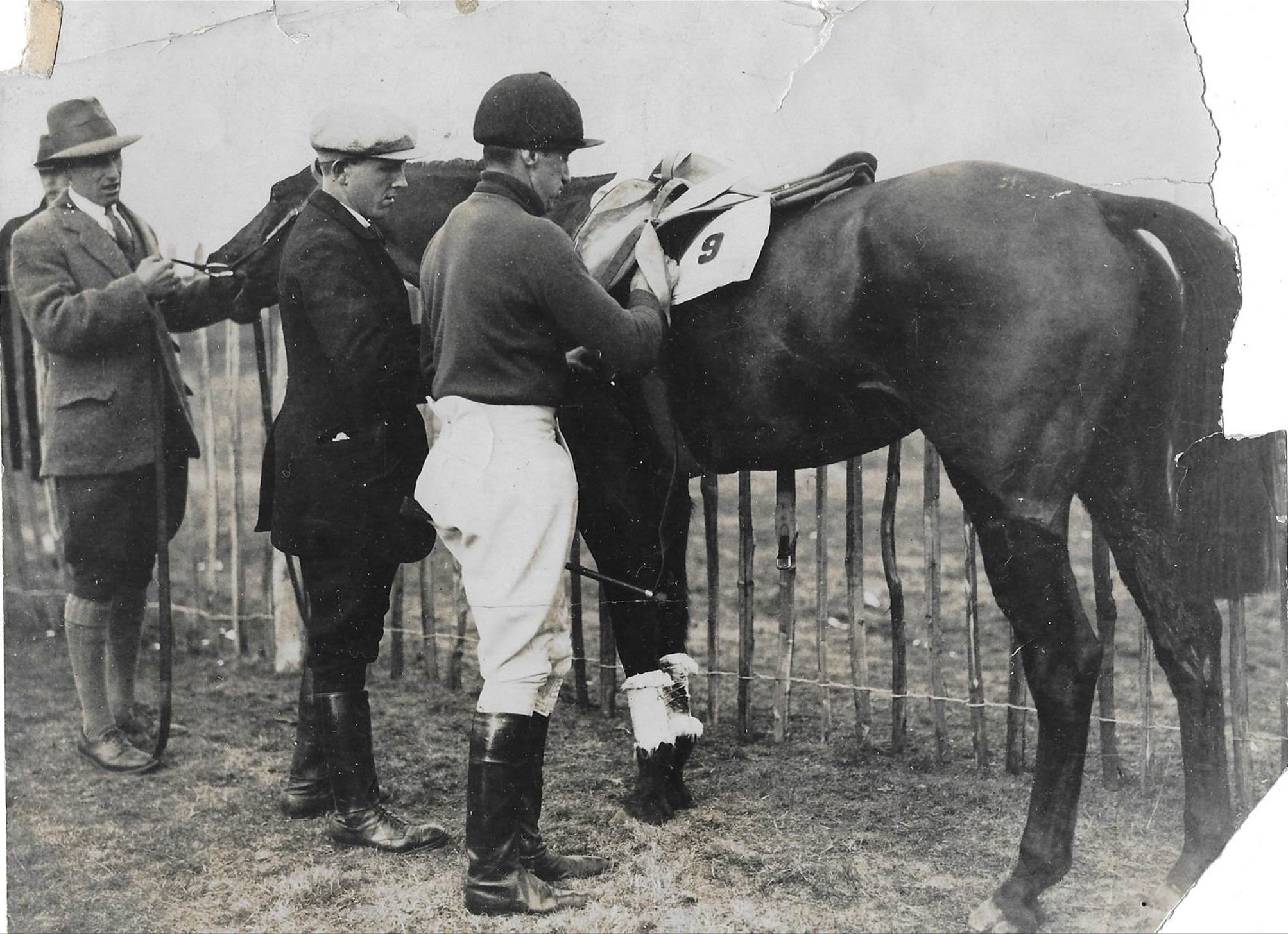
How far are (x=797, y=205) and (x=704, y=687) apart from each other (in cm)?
223

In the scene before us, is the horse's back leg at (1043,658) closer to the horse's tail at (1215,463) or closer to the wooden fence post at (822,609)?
the horse's tail at (1215,463)

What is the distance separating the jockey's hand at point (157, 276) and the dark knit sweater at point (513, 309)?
1.35m

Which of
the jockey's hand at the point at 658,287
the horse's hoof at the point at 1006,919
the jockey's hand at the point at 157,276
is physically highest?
the jockey's hand at the point at 157,276

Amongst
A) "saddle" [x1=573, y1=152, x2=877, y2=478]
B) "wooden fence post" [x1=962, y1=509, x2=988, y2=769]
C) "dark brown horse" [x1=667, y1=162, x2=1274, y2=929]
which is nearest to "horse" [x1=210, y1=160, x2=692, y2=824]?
"saddle" [x1=573, y1=152, x2=877, y2=478]

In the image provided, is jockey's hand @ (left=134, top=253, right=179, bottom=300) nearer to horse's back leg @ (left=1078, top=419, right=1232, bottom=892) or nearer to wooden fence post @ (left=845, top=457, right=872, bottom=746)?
wooden fence post @ (left=845, top=457, right=872, bottom=746)

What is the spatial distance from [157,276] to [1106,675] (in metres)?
3.81

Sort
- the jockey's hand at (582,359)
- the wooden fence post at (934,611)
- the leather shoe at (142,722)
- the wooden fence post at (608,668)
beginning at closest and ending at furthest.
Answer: the jockey's hand at (582,359) → the wooden fence post at (934,611) → the leather shoe at (142,722) → the wooden fence post at (608,668)

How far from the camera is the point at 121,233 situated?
4.39 m

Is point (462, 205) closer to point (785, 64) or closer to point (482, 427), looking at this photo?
point (482, 427)

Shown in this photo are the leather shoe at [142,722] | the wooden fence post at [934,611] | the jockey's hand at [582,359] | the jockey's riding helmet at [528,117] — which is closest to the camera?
the jockey's riding helmet at [528,117]

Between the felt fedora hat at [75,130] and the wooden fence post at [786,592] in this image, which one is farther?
the wooden fence post at [786,592]

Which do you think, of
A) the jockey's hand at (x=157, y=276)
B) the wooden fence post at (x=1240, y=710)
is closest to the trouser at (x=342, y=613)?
the jockey's hand at (x=157, y=276)

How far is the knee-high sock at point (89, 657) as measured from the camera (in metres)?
4.41

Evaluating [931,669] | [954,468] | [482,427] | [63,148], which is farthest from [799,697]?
[63,148]
